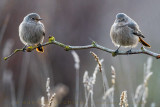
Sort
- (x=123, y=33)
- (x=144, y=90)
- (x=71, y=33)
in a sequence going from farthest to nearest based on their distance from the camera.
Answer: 1. (x=71, y=33)
2. (x=123, y=33)
3. (x=144, y=90)

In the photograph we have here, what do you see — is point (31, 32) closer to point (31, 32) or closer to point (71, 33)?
point (31, 32)

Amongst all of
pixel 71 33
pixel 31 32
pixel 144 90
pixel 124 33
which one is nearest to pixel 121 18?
pixel 124 33

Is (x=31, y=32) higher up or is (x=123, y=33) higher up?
(x=31, y=32)

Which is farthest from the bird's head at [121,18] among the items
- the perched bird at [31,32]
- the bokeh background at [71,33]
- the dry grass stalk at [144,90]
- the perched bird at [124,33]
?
the bokeh background at [71,33]

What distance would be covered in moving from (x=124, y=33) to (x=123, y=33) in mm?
19

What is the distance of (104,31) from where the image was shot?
327 inches

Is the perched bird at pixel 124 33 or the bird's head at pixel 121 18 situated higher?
the bird's head at pixel 121 18

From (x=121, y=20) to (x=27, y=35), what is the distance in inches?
51.3

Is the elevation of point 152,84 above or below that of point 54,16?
below

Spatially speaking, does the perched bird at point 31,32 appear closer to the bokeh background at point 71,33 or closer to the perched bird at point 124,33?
the perched bird at point 124,33

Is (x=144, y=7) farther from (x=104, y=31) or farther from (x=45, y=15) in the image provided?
(x=45, y=15)

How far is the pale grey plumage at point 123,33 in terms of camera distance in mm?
3865

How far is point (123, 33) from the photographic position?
388 cm

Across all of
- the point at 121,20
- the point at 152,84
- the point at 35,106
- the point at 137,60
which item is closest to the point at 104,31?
the point at 137,60
